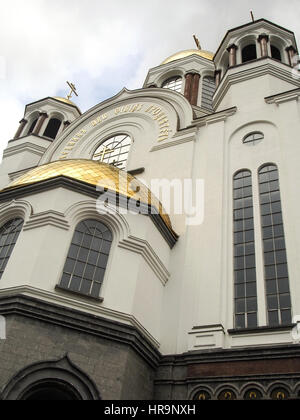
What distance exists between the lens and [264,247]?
1244cm

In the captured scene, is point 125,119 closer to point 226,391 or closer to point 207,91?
point 207,91

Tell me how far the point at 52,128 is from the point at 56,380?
2123 centimetres

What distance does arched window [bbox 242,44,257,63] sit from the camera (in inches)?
869

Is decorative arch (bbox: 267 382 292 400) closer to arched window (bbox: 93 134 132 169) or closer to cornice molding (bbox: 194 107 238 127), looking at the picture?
cornice molding (bbox: 194 107 238 127)

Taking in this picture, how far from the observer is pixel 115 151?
1995 cm

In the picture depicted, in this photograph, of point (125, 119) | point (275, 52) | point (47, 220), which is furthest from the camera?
point (275, 52)

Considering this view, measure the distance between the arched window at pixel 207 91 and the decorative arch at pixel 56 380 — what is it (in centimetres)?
1889

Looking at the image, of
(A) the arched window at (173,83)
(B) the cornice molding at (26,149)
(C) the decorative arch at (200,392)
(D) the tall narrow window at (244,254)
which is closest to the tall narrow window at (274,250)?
(D) the tall narrow window at (244,254)

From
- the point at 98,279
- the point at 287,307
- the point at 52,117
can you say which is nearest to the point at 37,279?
the point at 98,279

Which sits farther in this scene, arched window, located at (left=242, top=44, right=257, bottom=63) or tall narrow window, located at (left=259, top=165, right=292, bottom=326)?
arched window, located at (left=242, top=44, right=257, bottom=63)

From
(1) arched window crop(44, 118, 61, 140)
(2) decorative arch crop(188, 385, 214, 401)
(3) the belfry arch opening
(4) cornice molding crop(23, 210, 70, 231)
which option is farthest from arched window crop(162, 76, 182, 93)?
(3) the belfry arch opening

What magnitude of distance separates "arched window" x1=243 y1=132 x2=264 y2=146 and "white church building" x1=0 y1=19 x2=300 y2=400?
0.26ft

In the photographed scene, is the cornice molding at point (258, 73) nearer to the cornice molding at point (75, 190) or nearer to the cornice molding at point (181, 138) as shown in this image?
the cornice molding at point (181, 138)

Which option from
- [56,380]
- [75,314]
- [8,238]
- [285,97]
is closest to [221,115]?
[285,97]
